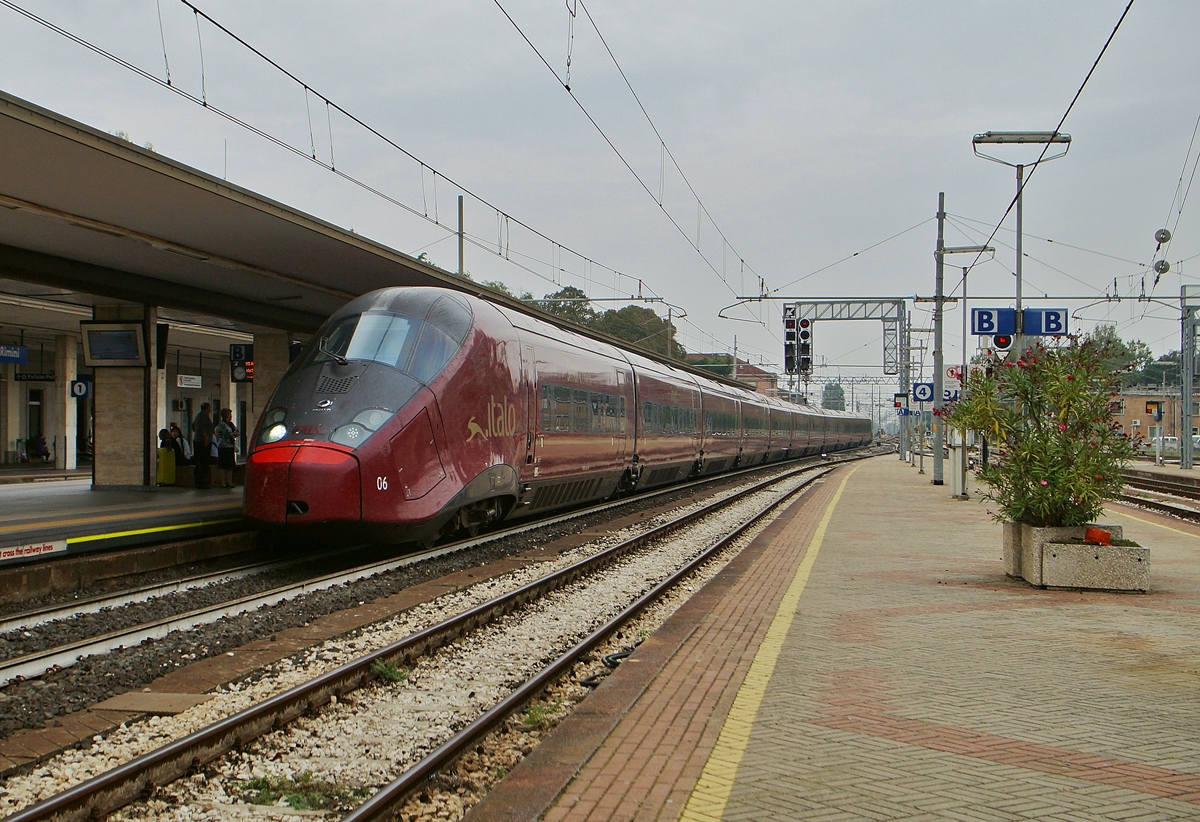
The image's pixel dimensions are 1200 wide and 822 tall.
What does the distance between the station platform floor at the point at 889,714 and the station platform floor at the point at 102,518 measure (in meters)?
6.24

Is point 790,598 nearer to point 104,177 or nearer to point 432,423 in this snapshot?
point 432,423

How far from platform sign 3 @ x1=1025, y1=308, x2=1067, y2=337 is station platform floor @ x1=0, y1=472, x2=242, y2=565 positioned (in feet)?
54.6

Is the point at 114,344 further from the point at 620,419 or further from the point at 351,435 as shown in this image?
the point at 620,419

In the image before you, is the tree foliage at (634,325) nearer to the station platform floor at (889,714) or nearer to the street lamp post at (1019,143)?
the street lamp post at (1019,143)

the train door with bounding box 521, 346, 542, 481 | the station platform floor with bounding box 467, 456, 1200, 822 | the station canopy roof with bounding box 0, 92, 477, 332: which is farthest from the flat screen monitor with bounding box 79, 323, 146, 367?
the station platform floor with bounding box 467, 456, 1200, 822

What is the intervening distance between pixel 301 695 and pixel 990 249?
87.0 ft

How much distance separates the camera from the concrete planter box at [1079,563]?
33.3 feet

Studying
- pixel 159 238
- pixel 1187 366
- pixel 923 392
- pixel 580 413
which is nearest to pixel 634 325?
pixel 1187 366

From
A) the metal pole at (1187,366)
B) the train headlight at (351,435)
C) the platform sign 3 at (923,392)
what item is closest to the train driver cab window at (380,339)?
the train headlight at (351,435)

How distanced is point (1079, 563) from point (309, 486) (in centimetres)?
773

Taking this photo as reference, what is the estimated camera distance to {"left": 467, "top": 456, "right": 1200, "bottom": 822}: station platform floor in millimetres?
4379

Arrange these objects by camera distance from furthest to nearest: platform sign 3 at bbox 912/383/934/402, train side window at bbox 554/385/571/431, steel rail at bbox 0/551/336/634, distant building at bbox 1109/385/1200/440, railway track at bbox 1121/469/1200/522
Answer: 1. distant building at bbox 1109/385/1200/440
2. platform sign 3 at bbox 912/383/934/402
3. railway track at bbox 1121/469/1200/522
4. train side window at bbox 554/385/571/431
5. steel rail at bbox 0/551/336/634

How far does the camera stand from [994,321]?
74.2 feet

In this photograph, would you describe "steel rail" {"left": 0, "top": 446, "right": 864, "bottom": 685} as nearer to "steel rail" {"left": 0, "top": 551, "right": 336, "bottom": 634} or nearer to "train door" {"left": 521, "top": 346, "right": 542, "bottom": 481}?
"steel rail" {"left": 0, "top": 551, "right": 336, "bottom": 634}
